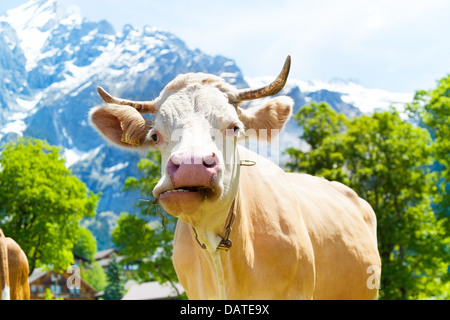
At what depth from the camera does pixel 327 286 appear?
15.5 feet

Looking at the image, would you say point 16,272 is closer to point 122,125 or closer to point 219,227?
point 122,125

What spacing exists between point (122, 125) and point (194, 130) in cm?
110

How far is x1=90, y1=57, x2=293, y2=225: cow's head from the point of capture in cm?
312

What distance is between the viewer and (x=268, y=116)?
423 centimetres

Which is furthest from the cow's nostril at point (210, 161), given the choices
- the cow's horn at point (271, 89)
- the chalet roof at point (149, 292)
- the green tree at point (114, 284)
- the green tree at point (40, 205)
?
the green tree at point (114, 284)

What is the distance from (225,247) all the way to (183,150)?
0.99 meters

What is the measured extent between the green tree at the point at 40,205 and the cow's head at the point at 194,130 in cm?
2554

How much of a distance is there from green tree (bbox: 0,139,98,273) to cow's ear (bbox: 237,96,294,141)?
2602 centimetres

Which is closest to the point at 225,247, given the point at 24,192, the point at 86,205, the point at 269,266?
the point at 269,266

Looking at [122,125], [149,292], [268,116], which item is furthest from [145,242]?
[268,116]

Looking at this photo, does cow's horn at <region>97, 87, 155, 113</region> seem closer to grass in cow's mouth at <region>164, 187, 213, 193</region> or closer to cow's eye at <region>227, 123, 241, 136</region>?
cow's eye at <region>227, 123, 241, 136</region>

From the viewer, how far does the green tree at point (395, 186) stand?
23.2 metres

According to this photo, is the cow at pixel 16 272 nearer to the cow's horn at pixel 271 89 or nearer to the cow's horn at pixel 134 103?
the cow's horn at pixel 134 103
